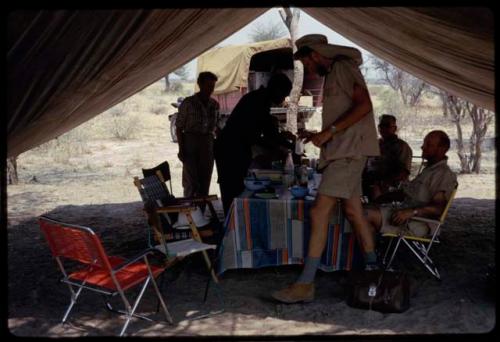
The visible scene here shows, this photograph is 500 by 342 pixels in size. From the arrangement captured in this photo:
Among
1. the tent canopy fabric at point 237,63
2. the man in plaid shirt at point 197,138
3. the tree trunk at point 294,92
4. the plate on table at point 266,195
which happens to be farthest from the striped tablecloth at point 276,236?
the tree trunk at point 294,92

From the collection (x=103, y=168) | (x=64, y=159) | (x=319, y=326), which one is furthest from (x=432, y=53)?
(x=64, y=159)

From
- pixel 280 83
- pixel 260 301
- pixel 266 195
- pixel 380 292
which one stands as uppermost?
pixel 280 83

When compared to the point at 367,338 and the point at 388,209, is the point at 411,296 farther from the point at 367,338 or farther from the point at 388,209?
the point at 367,338

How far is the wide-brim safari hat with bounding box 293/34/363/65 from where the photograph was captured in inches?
165

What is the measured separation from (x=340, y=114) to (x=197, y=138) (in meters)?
3.37

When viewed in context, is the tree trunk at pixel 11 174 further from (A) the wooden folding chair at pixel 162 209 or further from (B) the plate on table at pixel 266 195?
(B) the plate on table at pixel 266 195

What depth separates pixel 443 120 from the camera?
20953 mm

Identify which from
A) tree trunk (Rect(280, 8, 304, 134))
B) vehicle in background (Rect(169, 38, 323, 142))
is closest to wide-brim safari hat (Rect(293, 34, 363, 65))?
vehicle in background (Rect(169, 38, 323, 142))

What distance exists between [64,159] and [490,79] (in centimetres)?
Answer: 1154

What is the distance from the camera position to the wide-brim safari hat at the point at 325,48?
419 centimetres

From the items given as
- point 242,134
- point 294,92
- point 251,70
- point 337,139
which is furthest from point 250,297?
point 251,70

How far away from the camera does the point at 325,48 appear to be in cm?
421

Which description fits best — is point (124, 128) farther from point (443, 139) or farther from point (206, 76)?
point (443, 139)

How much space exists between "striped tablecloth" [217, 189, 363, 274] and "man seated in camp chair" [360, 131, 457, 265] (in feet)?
0.88
